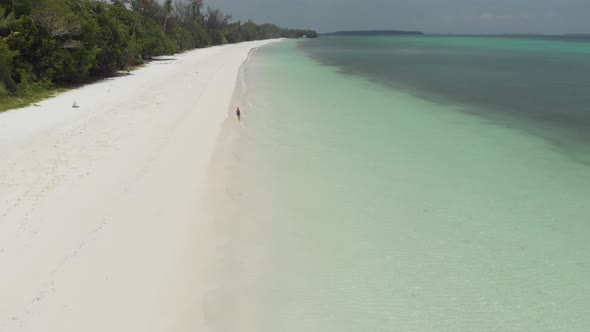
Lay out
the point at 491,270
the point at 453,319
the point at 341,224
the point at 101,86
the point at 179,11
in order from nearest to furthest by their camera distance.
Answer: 1. the point at 453,319
2. the point at 491,270
3. the point at 341,224
4. the point at 101,86
5. the point at 179,11

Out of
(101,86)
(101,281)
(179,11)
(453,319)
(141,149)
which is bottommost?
(453,319)

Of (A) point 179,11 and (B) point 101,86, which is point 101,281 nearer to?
(B) point 101,86

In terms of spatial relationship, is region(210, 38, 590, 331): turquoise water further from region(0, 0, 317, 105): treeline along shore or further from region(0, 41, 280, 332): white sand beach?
region(0, 0, 317, 105): treeline along shore

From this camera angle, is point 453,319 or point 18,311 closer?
point 18,311

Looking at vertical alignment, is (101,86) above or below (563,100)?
above

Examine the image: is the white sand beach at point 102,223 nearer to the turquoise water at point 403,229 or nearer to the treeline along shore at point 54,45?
the turquoise water at point 403,229

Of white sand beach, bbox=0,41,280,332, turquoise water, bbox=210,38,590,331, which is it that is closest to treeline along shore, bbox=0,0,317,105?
white sand beach, bbox=0,41,280,332

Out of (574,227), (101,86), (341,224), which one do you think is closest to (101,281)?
(341,224)
